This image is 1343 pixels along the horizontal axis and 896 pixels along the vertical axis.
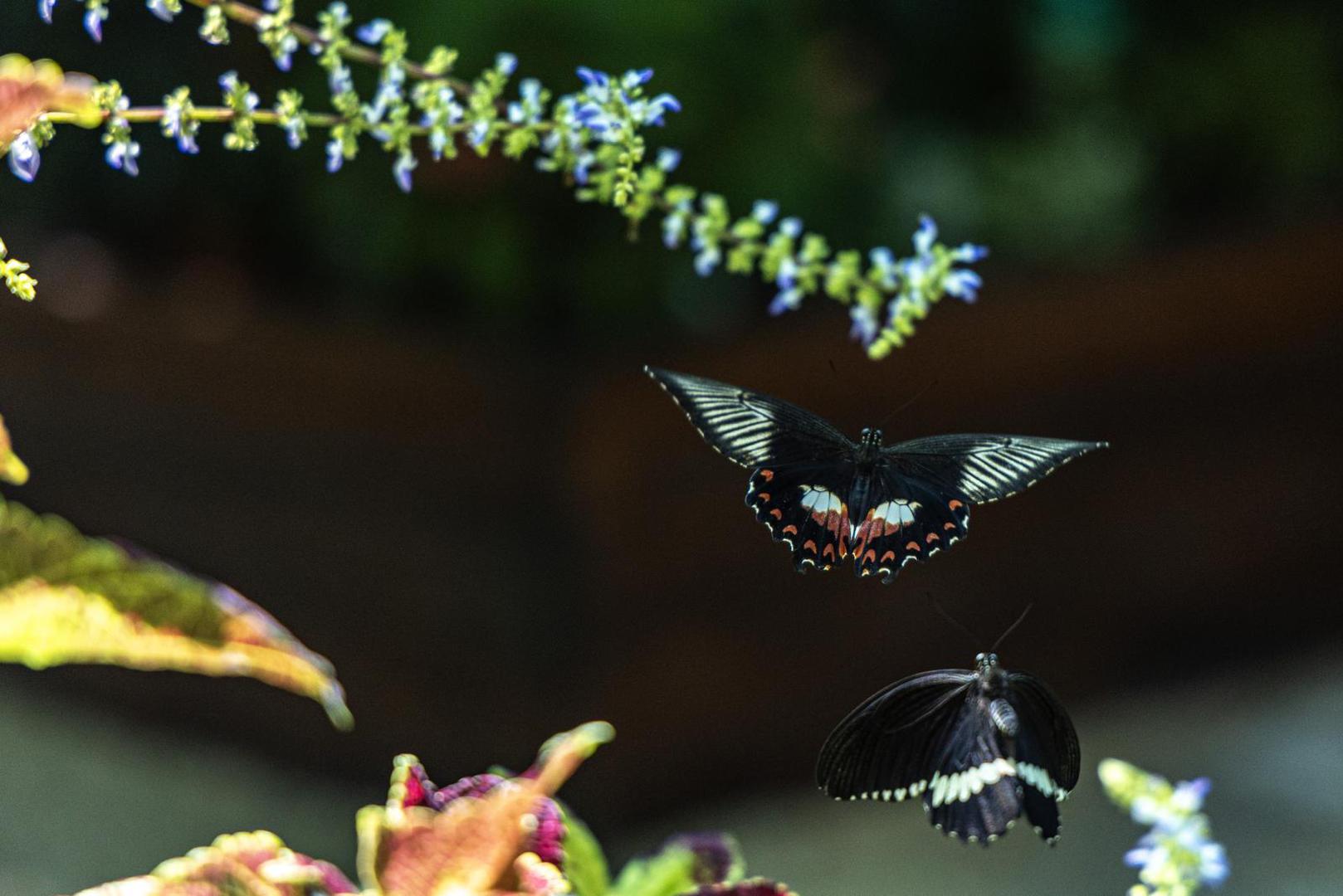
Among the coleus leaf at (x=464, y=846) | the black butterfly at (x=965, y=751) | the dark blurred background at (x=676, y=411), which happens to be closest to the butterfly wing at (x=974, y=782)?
the black butterfly at (x=965, y=751)

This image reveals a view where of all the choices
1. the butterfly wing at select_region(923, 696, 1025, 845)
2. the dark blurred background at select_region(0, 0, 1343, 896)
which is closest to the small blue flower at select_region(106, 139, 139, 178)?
the butterfly wing at select_region(923, 696, 1025, 845)

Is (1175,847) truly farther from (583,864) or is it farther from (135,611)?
(135,611)

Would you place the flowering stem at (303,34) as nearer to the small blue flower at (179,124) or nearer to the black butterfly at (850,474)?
the small blue flower at (179,124)

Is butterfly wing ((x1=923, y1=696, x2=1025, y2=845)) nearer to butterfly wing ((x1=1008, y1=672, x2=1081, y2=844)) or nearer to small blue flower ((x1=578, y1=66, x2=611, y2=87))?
butterfly wing ((x1=1008, y1=672, x2=1081, y2=844))

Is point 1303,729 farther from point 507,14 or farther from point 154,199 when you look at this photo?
point 154,199

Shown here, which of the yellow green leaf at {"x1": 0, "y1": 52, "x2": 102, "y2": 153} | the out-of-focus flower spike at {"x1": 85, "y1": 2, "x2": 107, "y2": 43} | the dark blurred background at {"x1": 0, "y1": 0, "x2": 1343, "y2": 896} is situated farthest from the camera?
the dark blurred background at {"x1": 0, "y1": 0, "x2": 1343, "y2": 896}

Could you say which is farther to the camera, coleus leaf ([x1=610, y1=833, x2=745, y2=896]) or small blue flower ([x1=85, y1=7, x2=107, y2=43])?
coleus leaf ([x1=610, y1=833, x2=745, y2=896])
